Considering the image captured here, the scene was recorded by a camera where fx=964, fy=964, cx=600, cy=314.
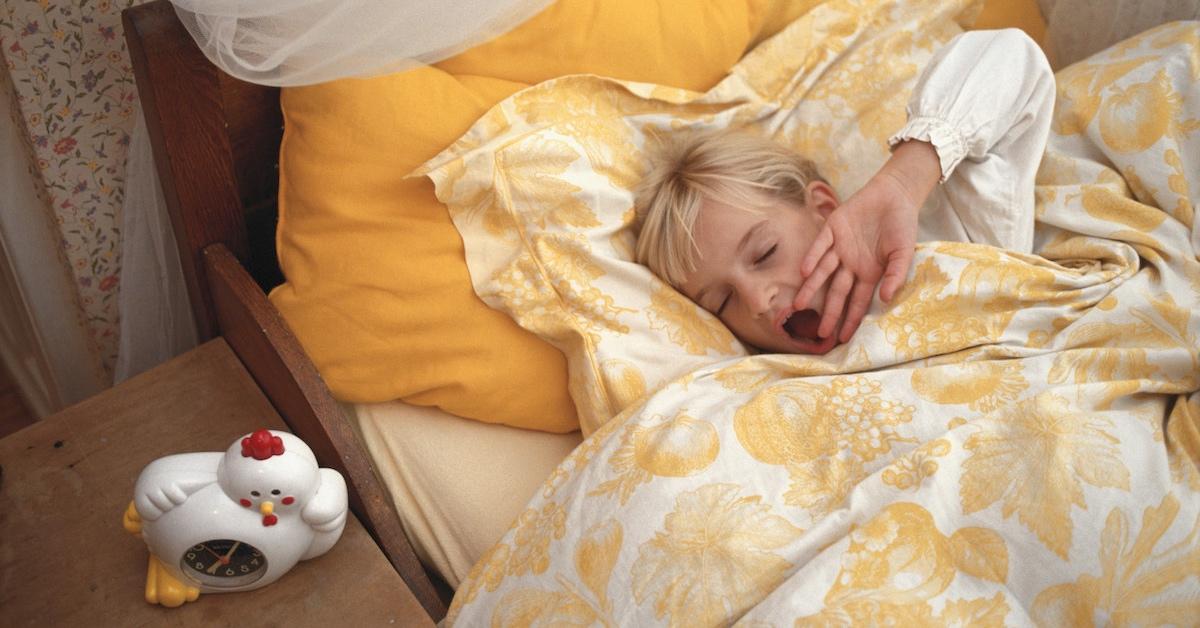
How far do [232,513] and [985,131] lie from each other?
874mm

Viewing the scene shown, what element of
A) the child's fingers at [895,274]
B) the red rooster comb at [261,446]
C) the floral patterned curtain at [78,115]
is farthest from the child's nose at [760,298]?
the floral patterned curtain at [78,115]

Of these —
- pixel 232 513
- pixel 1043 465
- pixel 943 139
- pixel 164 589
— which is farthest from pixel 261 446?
pixel 943 139

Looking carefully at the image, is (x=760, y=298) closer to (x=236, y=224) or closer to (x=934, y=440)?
(x=934, y=440)

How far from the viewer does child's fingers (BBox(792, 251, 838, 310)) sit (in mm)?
1056

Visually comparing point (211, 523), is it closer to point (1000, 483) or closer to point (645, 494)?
point (645, 494)

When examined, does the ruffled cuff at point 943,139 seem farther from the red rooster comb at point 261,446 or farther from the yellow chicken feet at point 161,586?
the yellow chicken feet at point 161,586

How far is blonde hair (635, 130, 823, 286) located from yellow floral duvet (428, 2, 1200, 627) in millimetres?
52

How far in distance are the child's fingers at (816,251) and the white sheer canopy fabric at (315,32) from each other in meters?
0.43

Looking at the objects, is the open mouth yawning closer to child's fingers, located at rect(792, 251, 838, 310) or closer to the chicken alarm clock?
child's fingers, located at rect(792, 251, 838, 310)

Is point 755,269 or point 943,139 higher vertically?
point 943,139

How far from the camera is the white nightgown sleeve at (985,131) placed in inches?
42.2

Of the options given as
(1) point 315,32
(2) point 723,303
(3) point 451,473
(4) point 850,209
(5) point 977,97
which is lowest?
(3) point 451,473

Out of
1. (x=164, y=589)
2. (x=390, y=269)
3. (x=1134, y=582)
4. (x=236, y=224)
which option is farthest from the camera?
(x=236, y=224)

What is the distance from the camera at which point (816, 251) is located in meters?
1.06
